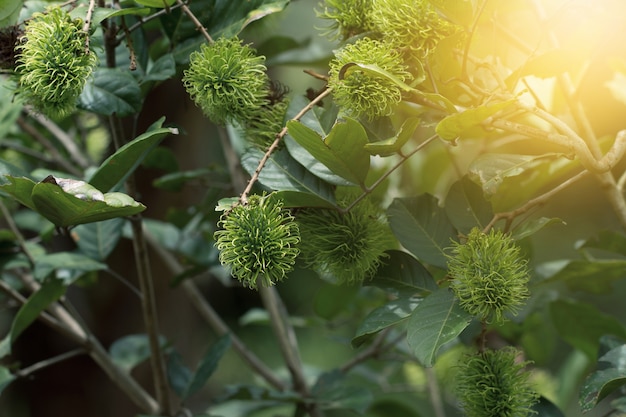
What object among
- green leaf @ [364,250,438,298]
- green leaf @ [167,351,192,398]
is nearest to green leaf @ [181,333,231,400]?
green leaf @ [167,351,192,398]

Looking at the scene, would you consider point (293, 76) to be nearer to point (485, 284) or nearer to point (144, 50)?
point (144, 50)

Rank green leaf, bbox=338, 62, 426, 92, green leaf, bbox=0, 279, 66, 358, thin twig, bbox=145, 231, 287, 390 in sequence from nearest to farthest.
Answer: green leaf, bbox=338, 62, 426, 92
green leaf, bbox=0, 279, 66, 358
thin twig, bbox=145, 231, 287, 390

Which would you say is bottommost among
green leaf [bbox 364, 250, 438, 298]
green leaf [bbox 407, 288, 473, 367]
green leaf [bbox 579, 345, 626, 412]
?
green leaf [bbox 579, 345, 626, 412]

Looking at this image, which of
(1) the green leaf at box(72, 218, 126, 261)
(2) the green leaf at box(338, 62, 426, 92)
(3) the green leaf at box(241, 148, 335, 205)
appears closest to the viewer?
(2) the green leaf at box(338, 62, 426, 92)

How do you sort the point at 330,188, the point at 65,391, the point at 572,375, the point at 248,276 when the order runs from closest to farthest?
the point at 248,276 < the point at 330,188 < the point at 572,375 < the point at 65,391

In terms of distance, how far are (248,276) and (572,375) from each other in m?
0.99

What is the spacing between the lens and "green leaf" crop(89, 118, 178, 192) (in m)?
0.64

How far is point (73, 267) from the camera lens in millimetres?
917

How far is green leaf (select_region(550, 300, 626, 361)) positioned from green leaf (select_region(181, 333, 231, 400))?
1.56 feet

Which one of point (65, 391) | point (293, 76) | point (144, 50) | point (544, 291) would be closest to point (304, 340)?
point (293, 76)

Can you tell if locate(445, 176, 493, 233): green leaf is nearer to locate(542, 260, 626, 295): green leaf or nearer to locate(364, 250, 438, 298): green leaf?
locate(364, 250, 438, 298): green leaf

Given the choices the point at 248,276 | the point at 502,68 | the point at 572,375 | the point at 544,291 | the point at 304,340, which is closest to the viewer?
the point at 248,276

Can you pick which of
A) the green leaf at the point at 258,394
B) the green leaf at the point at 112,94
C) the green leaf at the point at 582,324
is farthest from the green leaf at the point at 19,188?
the green leaf at the point at 582,324

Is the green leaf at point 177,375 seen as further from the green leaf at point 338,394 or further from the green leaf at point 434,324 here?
the green leaf at point 434,324
